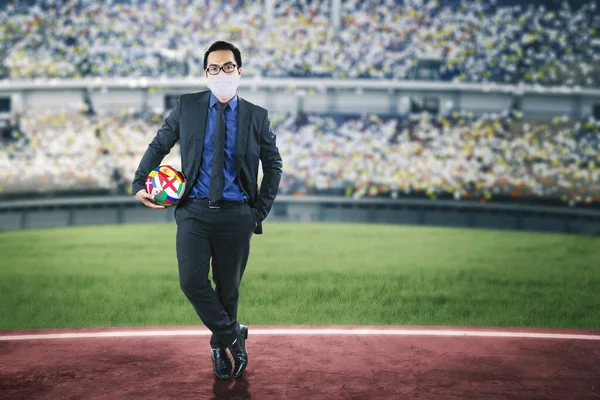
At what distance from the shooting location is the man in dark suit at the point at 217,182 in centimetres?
385

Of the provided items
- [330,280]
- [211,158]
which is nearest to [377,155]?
[330,280]

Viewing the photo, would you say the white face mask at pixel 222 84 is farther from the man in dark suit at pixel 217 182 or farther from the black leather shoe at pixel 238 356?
the black leather shoe at pixel 238 356

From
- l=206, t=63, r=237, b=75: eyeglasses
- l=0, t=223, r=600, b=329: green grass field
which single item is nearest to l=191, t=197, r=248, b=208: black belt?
l=206, t=63, r=237, b=75: eyeglasses

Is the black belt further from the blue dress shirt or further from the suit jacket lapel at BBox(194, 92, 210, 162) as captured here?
the suit jacket lapel at BBox(194, 92, 210, 162)

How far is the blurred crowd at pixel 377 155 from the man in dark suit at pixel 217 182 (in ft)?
48.5

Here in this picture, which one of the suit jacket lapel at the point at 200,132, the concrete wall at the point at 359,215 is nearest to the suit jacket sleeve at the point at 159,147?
the suit jacket lapel at the point at 200,132

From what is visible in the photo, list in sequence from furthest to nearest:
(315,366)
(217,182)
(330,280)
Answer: (330,280), (315,366), (217,182)

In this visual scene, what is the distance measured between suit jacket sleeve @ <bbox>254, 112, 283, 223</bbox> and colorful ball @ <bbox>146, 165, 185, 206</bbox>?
48 centimetres

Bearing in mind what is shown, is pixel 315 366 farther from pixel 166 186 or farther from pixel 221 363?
pixel 166 186

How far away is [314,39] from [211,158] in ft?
63.3

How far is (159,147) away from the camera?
3.99m

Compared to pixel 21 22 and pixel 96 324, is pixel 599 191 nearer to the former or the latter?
pixel 96 324

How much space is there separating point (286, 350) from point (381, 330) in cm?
103

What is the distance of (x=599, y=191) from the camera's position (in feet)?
61.1
